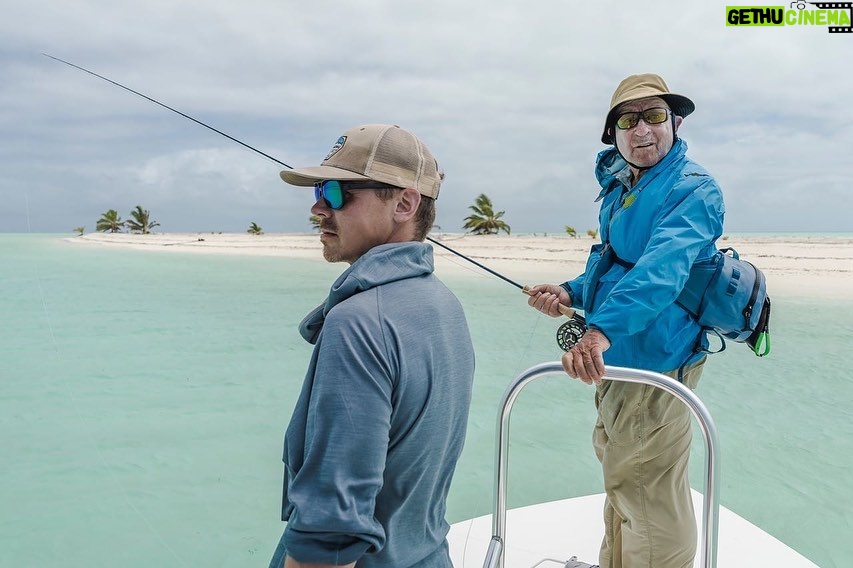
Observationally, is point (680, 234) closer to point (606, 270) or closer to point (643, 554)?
point (606, 270)

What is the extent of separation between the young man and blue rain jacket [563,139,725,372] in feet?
2.55

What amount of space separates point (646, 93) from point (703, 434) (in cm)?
113

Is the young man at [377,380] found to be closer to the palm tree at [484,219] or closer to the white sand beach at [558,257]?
the white sand beach at [558,257]

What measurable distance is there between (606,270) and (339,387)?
1495 mm

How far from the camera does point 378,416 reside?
0.97m

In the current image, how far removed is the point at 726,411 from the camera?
21.4ft

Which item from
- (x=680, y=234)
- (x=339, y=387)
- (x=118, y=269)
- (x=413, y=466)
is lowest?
(x=118, y=269)

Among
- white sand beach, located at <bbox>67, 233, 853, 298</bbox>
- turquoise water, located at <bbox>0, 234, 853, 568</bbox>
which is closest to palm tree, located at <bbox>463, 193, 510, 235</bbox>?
white sand beach, located at <bbox>67, 233, 853, 298</bbox>

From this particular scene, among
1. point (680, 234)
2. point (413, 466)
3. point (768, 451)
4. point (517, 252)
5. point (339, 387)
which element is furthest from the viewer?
point (517, 252)

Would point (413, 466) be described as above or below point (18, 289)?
above

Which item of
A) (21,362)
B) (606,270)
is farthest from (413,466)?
(21,362)

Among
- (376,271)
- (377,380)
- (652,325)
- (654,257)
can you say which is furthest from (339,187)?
(652,325)

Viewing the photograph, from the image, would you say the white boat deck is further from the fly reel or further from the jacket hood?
Result: the jacket hood

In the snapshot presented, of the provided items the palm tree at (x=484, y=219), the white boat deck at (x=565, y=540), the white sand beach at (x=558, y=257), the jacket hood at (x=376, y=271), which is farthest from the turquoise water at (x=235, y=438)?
the palm tree at (x=484, y=219)
